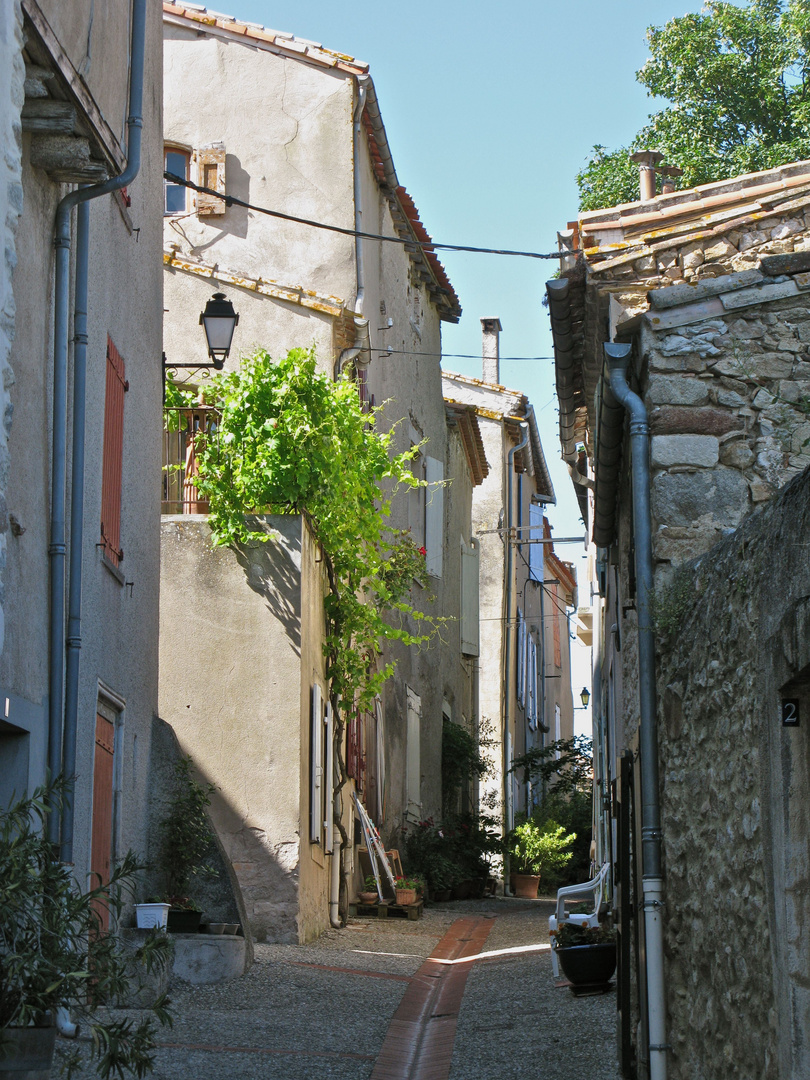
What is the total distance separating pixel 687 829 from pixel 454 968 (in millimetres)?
5626

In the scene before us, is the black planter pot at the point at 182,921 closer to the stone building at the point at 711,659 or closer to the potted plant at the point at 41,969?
the stone building at the point at 711,659

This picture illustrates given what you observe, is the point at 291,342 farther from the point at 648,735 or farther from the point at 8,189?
the point at 648,735

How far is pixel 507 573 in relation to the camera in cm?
2475

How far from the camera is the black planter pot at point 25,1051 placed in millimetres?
4547

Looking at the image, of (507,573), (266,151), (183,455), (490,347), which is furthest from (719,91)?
(183,455)

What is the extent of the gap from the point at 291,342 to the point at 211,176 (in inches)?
104

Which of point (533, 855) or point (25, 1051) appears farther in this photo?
point (533, 855)

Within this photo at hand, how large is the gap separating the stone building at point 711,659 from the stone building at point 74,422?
2.79 metres

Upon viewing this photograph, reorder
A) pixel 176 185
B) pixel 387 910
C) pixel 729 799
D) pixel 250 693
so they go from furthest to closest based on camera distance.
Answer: pixel 176 185 → pixel 387 910 → pixel 250 693 → pixel 729 799

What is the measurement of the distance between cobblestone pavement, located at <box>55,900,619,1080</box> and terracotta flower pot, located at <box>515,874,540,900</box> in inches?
323

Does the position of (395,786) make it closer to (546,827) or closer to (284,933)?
(546,827)

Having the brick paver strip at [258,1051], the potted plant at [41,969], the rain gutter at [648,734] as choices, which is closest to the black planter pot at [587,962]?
the brick paver strip at [258,1051]

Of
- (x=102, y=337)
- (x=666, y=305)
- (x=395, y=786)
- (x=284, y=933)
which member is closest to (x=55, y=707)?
(x=102, y=337)

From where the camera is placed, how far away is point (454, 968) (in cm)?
1080
